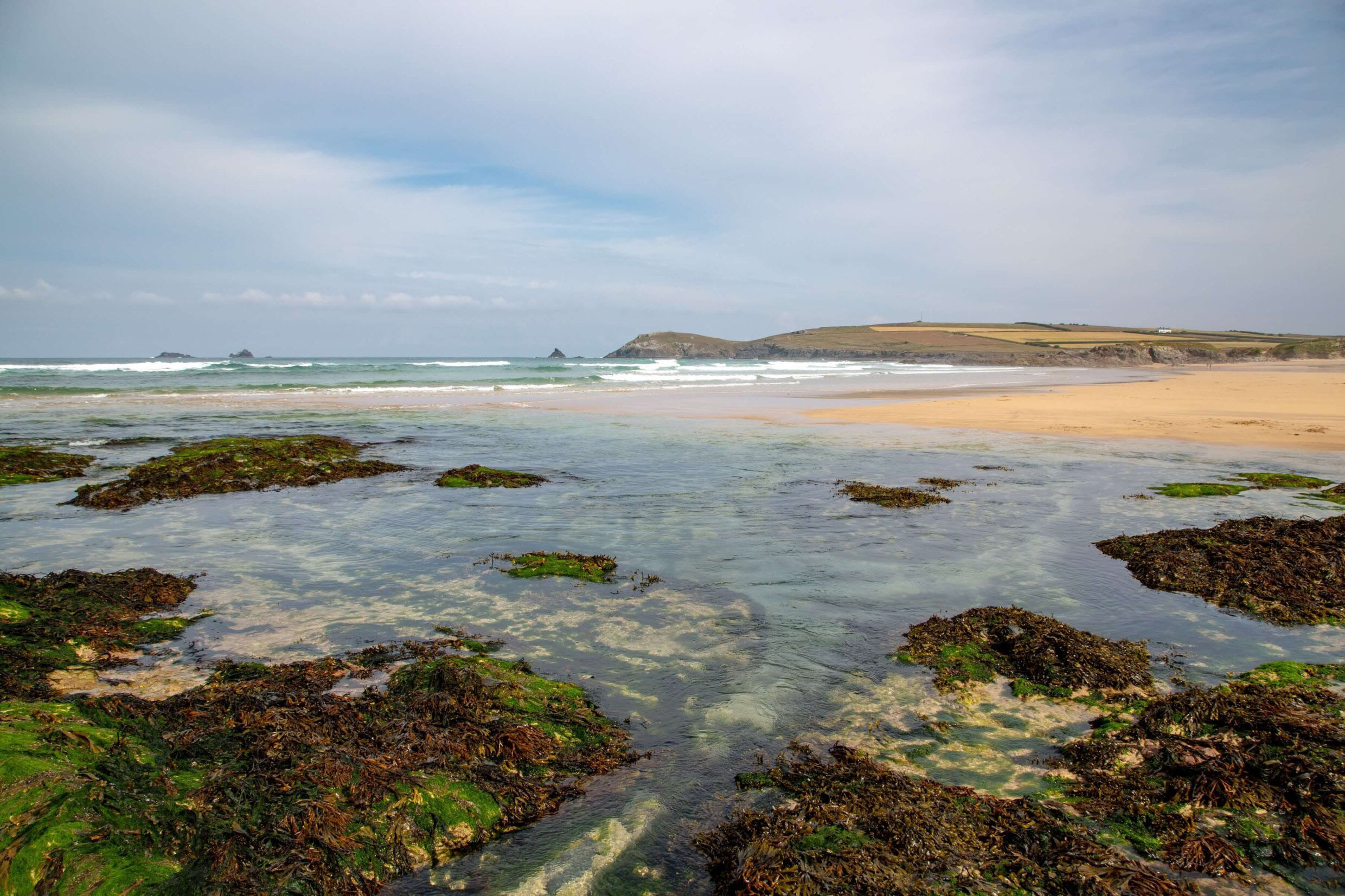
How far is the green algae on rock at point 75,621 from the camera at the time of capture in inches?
192

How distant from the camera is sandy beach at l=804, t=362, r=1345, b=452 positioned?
59.9 feet

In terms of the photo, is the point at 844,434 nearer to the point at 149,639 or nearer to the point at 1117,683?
the point at 1117,683

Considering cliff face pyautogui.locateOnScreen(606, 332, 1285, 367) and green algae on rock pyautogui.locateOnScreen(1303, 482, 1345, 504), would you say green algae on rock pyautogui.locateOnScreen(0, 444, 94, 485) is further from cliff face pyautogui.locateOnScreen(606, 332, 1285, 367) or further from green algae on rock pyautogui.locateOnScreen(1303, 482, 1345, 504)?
cliff face pyautogui.locateOnScreen(606, 332, 1285, 367)

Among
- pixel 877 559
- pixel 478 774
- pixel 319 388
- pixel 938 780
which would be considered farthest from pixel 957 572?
pixel 319 388

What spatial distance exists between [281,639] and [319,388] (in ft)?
134

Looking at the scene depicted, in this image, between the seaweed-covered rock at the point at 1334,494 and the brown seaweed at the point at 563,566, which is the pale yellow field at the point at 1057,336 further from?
the brown seaweed at the point at 563,566

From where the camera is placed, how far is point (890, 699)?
479 cm

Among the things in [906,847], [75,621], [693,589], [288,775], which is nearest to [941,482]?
[693,589]

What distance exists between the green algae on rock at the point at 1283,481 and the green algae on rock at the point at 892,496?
5310 millimetres

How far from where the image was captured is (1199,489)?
11086mm

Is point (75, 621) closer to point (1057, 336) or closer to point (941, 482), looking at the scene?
point (941, 482)

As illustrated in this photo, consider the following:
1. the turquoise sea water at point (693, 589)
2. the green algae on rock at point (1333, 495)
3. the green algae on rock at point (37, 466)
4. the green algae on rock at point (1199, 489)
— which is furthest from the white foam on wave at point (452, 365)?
the green algae on rock at point (1333, 495)

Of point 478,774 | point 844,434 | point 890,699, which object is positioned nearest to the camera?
point 478,774

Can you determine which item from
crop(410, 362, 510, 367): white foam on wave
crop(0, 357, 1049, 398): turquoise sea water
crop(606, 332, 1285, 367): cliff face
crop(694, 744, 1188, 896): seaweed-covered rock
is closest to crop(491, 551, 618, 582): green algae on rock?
crop(694, 744, 1188, 896): seaweed-covered rock
